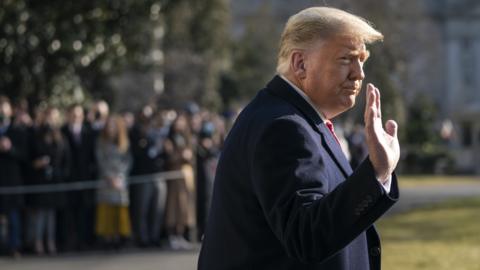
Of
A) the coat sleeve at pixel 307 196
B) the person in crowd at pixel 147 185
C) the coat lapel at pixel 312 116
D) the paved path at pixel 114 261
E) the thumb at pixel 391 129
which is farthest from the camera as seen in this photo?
the person in crowd at pixel 147 185

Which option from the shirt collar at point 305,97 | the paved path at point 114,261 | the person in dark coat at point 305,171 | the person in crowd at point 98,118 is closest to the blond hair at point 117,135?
the person in crowd at point 98,118

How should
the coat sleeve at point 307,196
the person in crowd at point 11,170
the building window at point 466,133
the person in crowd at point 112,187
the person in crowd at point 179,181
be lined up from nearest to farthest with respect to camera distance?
the coat sleeve at point 307,196 < the person in crowd at point 11,170 < the person in crowd at point 112,187 < the person in crowd at point 179,181 < the building window at point 466,133

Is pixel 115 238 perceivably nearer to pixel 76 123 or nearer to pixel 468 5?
pixel 76 123

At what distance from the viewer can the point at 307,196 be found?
315cm

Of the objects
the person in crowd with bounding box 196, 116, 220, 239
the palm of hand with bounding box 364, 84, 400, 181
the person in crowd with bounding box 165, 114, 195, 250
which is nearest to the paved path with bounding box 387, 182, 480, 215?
the person in crowd with bounding box 196, 116, 220, 239

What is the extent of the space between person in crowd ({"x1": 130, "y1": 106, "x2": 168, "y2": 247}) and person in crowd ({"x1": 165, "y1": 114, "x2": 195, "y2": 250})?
0.38 ft

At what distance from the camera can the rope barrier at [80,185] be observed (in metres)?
13.6

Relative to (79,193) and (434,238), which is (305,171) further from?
(79,193)

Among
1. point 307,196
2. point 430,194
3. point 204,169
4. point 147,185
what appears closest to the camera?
point 307,196

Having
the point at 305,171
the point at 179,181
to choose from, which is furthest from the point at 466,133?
the point at 305,171

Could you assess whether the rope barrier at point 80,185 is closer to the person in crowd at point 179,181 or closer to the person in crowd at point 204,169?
the person in crowd at point 179,181

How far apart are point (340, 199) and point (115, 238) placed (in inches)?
438

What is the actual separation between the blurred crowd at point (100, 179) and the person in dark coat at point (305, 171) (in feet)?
34.0

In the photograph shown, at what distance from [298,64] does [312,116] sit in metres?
0.18
